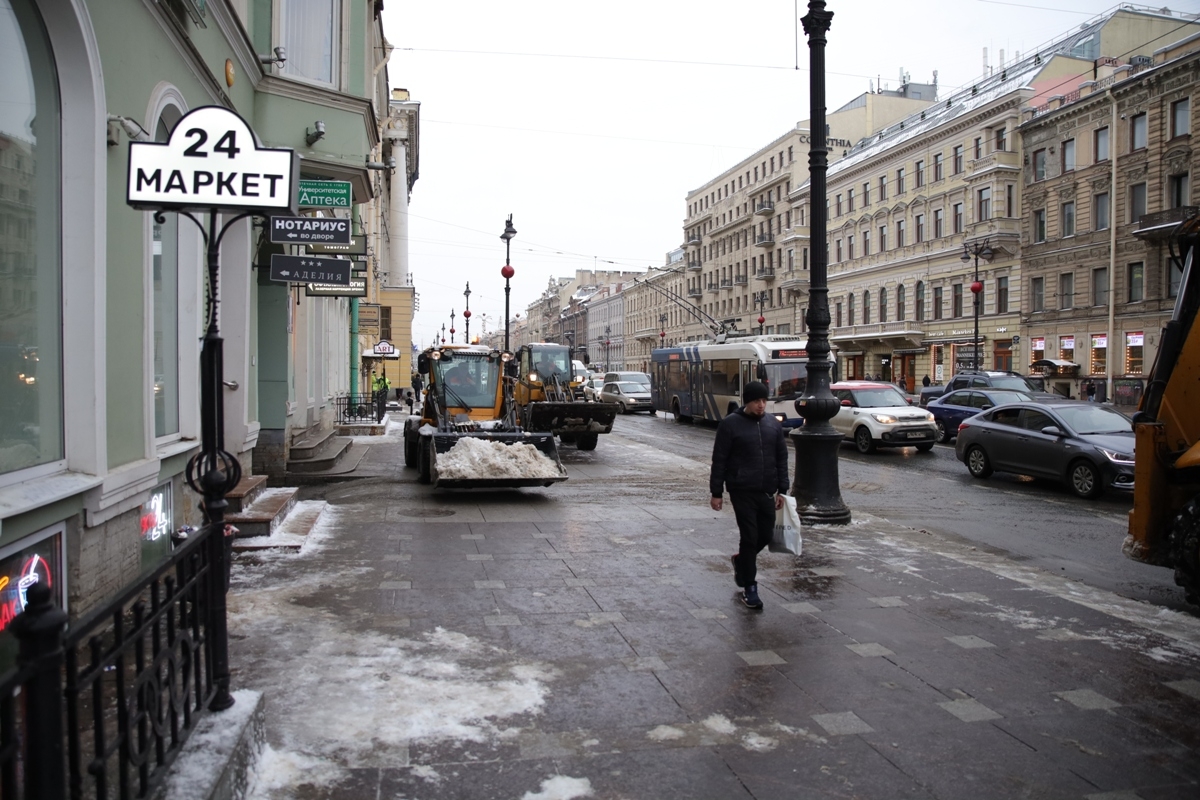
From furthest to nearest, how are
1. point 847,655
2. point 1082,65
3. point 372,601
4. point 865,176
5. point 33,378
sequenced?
point 865,176 < point 1082,65 < point 372,601 < point 847,655 < point 33,378

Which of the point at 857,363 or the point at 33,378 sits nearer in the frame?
the point at 33,378

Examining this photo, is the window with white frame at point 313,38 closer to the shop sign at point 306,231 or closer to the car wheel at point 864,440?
the shop sign at point 306,231

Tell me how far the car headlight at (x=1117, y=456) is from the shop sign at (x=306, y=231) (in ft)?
37.0

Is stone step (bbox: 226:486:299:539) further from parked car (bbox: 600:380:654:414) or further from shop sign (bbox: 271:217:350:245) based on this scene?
parked car (bbox: 600:380:654:414)

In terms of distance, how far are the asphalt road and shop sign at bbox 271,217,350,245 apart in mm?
7759

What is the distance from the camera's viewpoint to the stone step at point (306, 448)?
14.9 m

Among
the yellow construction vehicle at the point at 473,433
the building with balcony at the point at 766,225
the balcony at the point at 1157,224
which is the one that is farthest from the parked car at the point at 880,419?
the building with balcony at the point at 766,225

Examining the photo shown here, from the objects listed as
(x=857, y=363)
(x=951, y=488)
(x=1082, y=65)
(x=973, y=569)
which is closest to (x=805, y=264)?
(x=857, y=363)

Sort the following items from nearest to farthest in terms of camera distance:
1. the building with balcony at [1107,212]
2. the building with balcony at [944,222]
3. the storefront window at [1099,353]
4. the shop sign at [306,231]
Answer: the shop sign at [306,231], the building with balcony at [1107,212], the storefront window at [1099,353], the building with balcony at [944,222]

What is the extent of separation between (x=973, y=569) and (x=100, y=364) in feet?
24.5

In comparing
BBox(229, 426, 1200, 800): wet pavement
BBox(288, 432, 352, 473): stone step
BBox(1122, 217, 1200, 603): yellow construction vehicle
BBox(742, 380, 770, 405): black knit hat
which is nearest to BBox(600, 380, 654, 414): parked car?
BBox(288, 432, 352, 473): stone step

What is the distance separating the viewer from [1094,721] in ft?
15.3

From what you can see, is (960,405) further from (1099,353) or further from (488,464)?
(1099,353)

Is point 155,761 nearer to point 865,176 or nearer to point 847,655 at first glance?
point 847,655
